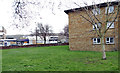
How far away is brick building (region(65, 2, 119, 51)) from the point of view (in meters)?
18.6

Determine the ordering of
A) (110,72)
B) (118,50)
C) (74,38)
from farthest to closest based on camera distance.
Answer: (74,38) < (118,50) < (110,72)

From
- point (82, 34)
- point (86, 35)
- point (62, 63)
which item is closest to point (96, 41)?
point (86, 35)

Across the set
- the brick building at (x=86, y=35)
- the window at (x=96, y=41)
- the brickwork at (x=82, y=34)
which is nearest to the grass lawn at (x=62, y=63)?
the brick building at (x=86, y=35)

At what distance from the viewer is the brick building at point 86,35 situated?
18.6 metres

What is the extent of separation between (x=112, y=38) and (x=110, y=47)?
143 cm

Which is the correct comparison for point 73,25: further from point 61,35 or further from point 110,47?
point 61,35

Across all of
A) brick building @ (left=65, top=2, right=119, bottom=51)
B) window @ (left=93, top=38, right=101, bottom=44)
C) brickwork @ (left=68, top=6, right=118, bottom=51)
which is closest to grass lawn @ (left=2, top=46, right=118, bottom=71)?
brick building @ (left=65, top=2, right=119, bottom=51)

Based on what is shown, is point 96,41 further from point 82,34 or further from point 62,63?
point 62,63

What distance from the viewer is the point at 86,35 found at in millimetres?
20953

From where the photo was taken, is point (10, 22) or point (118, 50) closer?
point (10, 22)

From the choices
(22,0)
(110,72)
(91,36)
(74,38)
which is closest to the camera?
(22,0)

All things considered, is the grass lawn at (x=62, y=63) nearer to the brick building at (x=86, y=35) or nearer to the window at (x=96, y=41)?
the brick building at (x=86, y=35)

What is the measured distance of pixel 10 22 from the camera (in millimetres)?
5160

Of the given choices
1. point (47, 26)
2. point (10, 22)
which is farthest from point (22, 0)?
point (47, 26)
